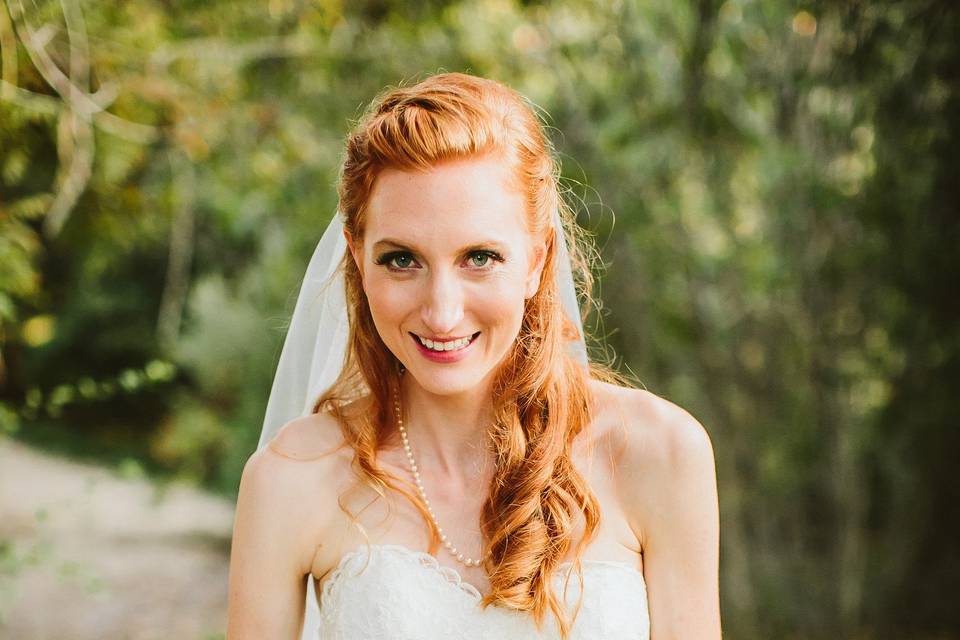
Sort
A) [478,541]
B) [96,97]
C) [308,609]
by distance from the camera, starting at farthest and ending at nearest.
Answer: [96,97]
[308,609]
[478,541]

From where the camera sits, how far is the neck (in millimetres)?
2188

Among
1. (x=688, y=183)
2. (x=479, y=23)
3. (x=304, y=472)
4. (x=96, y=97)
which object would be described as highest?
(x=479, y=23)

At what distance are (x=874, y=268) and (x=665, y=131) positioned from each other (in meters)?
→ 1.37

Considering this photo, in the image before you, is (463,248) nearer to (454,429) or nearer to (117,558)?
(454,429)

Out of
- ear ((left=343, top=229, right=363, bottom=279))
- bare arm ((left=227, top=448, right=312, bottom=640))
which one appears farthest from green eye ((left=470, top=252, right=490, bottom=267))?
bare arm ((left=227, top=448, right=312, bottom=640))

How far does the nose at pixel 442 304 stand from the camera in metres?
1.86

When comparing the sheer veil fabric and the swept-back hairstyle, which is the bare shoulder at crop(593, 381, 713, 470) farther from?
the sheer veil fabric

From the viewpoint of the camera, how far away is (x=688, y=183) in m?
5.20

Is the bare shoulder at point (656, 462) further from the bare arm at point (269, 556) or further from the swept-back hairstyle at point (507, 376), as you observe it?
the bare arm at point (269, 556)

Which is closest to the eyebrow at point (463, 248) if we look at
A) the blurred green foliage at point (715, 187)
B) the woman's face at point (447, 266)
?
the woman's face at point (447, 266)

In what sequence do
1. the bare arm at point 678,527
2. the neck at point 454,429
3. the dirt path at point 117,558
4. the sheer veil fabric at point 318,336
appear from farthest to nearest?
the dirt path at point 117,558, the sheer veil fabric at point 318,336, the neck at point 454,429, the bare arm at point 678,527

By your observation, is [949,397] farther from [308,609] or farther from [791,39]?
[308,609]

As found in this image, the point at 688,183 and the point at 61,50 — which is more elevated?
the point at 61,50

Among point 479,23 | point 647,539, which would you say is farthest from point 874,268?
point 647,539
